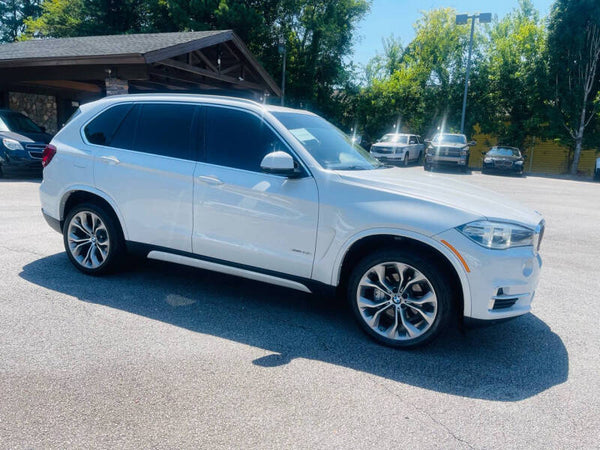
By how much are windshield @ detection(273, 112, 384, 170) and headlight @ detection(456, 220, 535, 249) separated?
4.08 feet

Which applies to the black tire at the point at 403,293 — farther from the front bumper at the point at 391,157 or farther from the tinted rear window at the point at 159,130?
the front bumper at the point at 391,157

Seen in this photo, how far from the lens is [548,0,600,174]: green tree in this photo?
2622 cm

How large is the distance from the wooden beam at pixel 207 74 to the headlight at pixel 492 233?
12.3 metres

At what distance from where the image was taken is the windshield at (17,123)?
13.4 metres

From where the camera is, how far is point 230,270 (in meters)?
4.22

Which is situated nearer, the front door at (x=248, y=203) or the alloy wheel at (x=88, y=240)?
the front door at (x=248, y=203)

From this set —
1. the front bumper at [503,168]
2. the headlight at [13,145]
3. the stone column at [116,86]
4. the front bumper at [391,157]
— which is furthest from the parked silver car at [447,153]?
the headlight at [13,145]

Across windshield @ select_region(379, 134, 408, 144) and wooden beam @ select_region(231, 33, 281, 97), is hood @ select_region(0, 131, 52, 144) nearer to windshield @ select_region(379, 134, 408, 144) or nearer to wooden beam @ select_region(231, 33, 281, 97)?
wooden beam @ select_region(231, 33, 281, 97)

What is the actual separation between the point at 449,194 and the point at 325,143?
1.27 meters

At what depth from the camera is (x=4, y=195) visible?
10023 millimetres

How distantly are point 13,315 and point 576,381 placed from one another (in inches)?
173

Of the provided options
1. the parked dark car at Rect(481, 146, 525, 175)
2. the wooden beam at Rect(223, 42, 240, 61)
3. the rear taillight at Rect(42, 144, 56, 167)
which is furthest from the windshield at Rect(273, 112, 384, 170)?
the parked dark car at Rect(481, 146, 525, 175)

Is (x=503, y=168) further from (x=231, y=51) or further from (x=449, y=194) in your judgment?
(x=449, y=194)

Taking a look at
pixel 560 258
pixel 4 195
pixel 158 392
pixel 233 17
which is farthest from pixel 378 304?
pixel 233 17
